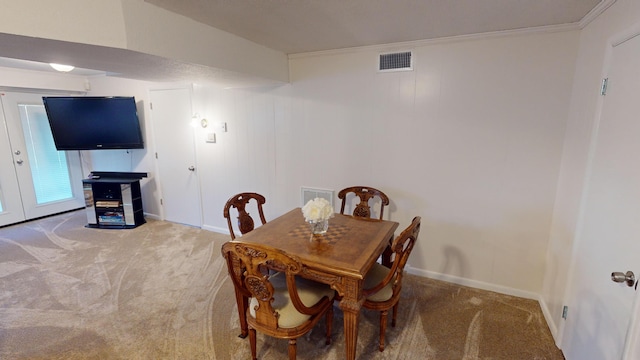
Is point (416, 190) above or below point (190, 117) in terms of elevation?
below

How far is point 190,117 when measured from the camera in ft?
13.3

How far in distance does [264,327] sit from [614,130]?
7.34 ft

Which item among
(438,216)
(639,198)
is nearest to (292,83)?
(438,216)

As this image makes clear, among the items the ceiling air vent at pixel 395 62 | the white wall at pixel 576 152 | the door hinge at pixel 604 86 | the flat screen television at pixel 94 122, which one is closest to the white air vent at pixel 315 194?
the ceiling air vent at pixel 395 62

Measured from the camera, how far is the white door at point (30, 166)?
438cm

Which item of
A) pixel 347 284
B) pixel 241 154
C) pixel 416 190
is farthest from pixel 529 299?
pixel 241 154

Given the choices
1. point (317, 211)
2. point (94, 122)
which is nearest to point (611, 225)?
point (317, 211)

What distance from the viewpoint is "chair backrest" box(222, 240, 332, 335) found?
4.82 ft

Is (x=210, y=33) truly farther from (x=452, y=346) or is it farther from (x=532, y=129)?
(x=452, y=346)

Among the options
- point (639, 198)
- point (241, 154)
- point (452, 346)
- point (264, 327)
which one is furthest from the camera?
point (241, 154)

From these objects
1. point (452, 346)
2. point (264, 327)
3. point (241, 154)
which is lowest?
point (452, 346)

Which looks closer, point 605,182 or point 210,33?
point 605,182

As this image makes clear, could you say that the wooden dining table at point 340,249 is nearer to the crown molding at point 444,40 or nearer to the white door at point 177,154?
the crown molding at point 444,40

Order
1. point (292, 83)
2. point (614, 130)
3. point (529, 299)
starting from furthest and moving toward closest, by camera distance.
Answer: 1. point (292, 83)
2. point (529, 299)
3. point (614, 130)
